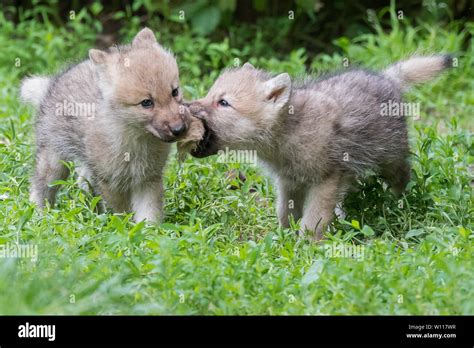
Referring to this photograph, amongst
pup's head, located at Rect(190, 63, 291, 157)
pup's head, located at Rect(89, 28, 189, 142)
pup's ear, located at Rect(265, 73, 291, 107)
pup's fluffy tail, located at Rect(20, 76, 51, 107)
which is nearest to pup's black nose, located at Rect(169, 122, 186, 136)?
pup's head, located at Rect(89, 28, 189, 142)

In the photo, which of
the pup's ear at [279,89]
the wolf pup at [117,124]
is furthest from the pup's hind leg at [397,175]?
the wolf pup at [117,124]

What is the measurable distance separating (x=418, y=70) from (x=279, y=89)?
4.57 feet

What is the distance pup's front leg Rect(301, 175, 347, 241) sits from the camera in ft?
21.0

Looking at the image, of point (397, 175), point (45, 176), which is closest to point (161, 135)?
point (45, 176)

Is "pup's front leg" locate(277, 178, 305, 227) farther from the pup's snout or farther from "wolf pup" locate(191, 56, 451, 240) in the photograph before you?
the pup's snout

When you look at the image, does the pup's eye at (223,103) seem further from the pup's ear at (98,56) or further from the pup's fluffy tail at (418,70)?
the pup's fluffy tail at (418,70)

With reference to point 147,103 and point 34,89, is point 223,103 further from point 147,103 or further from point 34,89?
point 34,89

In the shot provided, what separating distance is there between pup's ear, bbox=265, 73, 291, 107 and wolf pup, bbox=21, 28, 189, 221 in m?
0.63

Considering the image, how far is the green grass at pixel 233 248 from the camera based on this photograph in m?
4.82

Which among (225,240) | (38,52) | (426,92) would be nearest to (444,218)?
(225,240)

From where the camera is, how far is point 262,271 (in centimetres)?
520

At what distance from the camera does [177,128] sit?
19.7ft

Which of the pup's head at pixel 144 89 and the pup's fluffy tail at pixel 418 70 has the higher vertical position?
the pup's fluffy tail at pixel 418 70

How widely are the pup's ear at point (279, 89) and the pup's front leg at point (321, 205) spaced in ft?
2.13
